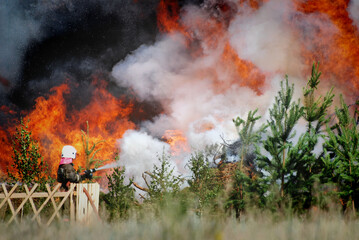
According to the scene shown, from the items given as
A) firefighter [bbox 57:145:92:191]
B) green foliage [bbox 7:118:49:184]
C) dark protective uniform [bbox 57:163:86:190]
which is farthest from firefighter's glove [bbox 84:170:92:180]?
green foliage [bbox 7:118:49:184]

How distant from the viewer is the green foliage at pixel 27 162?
1181 centimetres

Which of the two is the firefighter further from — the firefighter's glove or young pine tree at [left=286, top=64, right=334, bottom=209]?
young pine tree at [left=286, top=64, right=334, bottom=209]

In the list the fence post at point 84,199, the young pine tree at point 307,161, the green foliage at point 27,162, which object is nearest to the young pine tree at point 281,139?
the young pine tree at point 307,161

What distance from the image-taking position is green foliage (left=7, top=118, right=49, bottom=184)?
11812mm

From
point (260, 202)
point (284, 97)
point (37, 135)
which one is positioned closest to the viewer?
point (260, 202)

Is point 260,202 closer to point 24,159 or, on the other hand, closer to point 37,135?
point 24,159

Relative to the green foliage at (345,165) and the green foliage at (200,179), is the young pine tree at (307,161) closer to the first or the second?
the green foliage at (345,165)

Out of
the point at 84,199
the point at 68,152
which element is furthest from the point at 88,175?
the point at 84,199

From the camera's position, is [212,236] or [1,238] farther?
[1,238]

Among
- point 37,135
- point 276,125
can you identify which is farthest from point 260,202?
point 37,135

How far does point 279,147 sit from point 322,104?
2.83 meters

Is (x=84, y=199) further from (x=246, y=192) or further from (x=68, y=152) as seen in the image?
(x=246, y=192)

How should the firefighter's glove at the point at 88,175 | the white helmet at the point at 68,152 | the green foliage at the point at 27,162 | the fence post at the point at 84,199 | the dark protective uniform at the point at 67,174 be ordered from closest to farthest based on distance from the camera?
the fence post at the point at 84,199
the dark protective uniform at the point at 67,174
the white helmet at the point at 68,152
the firefighter's glove at the point at 88,175
the green foliage at the point at 27,162

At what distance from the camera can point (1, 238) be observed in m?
2.29
